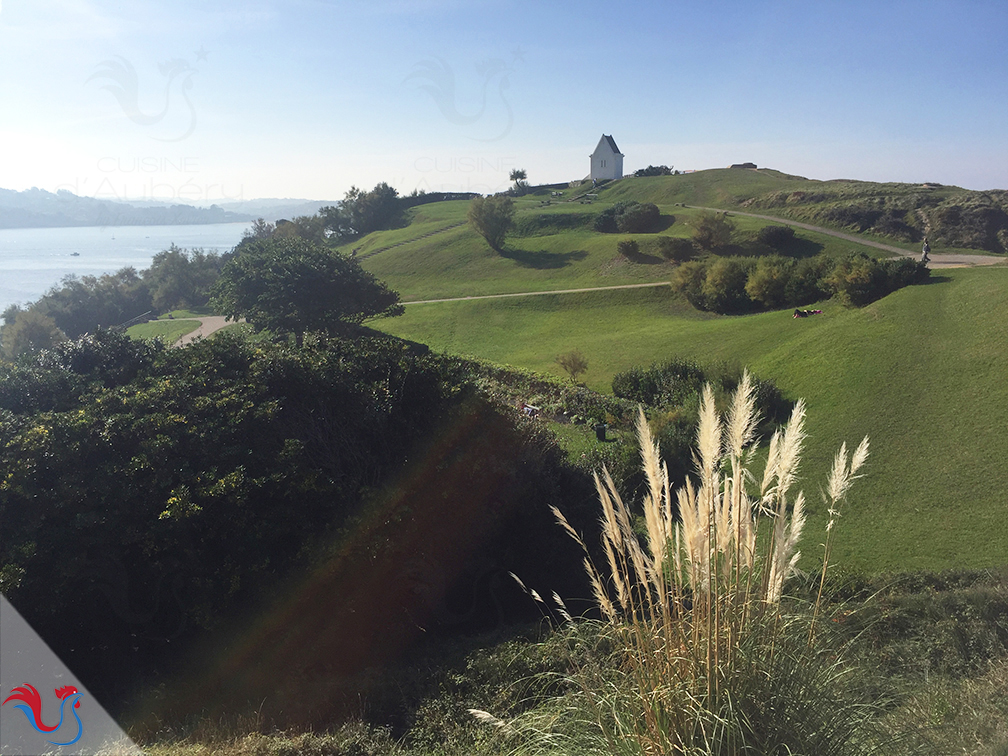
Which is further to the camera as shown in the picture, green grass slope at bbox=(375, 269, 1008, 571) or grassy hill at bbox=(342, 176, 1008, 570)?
grassy hill at bbox=(342, 176, 1008, 570)

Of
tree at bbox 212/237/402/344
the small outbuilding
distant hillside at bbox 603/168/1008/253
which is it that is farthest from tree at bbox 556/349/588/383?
the small outbuilding

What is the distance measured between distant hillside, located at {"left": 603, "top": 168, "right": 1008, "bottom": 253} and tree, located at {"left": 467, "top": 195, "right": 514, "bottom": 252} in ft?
71.5

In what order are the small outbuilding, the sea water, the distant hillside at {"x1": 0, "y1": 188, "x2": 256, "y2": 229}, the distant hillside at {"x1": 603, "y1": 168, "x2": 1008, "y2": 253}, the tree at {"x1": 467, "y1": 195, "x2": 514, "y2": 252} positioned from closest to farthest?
1. the distant hillside at {"x1": 603, "y1": 168, "x2": 1008, "y2": 253}
2. the tree at {"x1": 467, "y1": 195, "x2": 514, "y2": 252}
3. the sea water
4. the small outbuilding
5. the distant hillside at {"x1": 0, "y1": 188, "x2": 256, "y2": 229}

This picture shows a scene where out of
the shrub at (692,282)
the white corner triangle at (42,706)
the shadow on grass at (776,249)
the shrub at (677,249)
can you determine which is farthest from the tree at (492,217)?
the white corner triangle at (42,706)

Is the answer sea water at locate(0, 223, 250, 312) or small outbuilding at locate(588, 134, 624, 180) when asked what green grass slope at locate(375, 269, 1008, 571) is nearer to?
small outbuilding at locate(588, 134, 624, 180)

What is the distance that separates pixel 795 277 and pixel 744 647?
32656 mm

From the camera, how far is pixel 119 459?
8320 mm

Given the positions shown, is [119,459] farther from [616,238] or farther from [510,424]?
[616,238]

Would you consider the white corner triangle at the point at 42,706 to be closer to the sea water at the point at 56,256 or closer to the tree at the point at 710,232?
the tree at the point at 710,232

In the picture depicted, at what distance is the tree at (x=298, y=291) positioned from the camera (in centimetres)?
3148

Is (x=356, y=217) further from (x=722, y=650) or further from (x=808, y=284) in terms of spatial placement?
(x=722, y=650)

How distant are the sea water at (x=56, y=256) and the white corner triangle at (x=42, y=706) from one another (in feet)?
228

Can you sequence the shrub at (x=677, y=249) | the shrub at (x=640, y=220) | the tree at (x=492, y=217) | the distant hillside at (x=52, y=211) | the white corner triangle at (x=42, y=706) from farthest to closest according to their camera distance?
the distant hillside at (x=52, y=211), the shrub at (x=640, y=220), the tree at (x=492, y=217), the shrub at (x=677, y=249), the white corner triangle at (x=42, y=706)

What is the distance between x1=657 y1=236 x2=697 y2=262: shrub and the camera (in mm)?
42844
